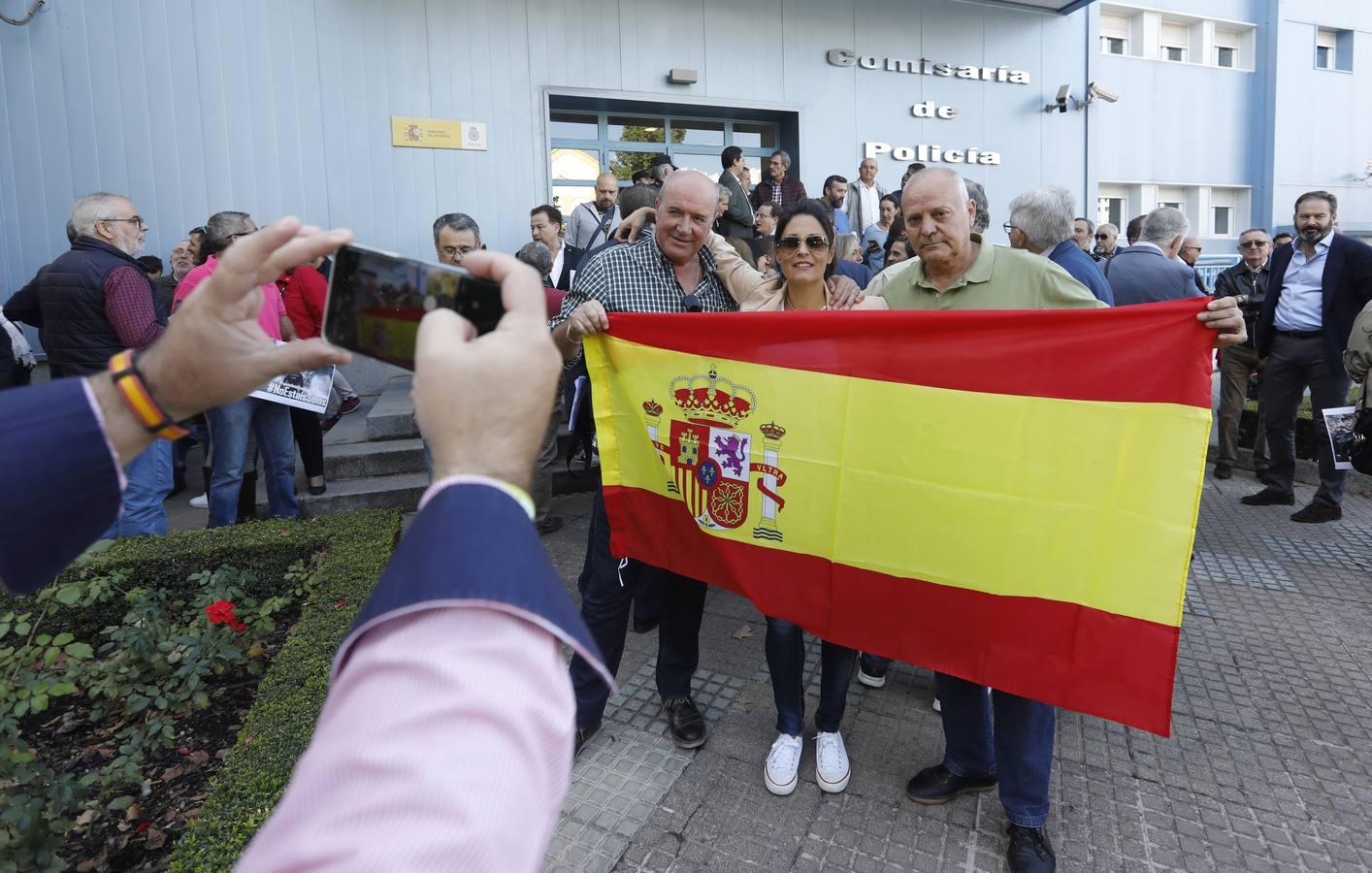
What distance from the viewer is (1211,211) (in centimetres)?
1698

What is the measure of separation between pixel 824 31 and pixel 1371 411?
30.4 ft

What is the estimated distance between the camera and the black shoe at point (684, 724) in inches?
126

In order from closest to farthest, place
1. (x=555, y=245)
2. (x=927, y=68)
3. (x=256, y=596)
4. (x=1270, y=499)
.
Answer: (x=256, y=596)
(x=1270, y=499)
(x=555, y=245)
(x=927, y=68)

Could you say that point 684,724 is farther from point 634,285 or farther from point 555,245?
point 555,245

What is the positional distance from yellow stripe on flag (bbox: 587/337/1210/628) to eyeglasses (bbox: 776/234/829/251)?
0.55 metres

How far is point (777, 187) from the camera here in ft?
31.7

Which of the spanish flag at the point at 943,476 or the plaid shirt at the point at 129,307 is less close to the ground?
the plaid shirt at the point at 129,307

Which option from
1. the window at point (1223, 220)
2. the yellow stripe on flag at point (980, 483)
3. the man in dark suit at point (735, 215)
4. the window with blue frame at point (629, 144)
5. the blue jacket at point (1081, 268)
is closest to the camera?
the yellow stripe on flag at point (980, 483)

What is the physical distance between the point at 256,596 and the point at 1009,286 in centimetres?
396

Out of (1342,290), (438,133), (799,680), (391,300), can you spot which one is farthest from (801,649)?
(438,133)

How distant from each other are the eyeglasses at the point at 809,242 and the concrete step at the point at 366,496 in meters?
4.31

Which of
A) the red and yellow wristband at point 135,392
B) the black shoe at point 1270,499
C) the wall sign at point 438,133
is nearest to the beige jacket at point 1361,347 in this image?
the black shoe at point 1270,499

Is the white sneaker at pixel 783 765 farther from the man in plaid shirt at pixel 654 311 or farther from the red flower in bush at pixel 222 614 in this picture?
the red flower in bush at pixel 222 614

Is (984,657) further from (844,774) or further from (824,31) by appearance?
(824,31)
